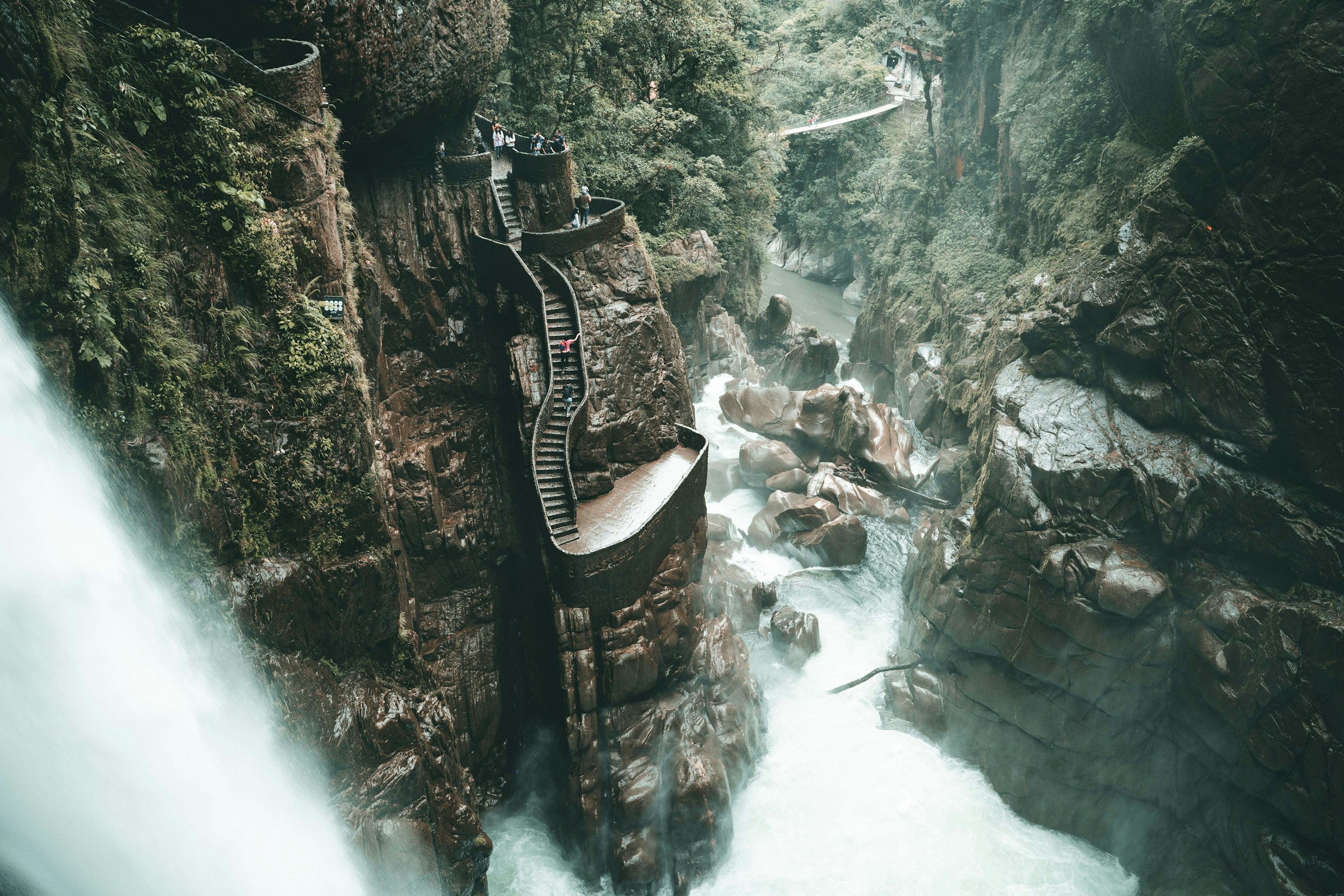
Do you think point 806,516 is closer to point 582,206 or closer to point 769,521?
A: point 769,521

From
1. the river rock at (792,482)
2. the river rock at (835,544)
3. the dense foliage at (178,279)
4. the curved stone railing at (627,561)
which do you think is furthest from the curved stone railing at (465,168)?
the river rock at (835,544)

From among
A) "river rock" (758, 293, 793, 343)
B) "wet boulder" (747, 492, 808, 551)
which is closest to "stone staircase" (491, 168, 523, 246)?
"wet boulder" (747, 492, 808, 551)

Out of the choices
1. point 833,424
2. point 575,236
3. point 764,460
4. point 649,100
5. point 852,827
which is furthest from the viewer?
point 649,100

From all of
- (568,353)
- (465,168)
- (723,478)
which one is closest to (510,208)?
(465,168)

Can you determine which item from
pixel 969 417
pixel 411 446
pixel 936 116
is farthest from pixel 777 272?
pixel 411 446

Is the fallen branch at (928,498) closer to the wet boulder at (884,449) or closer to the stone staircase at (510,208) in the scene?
the wet boulder at (884,449)

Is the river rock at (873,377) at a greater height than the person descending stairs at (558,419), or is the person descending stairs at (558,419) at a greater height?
the person descending stairs at (558,419)
